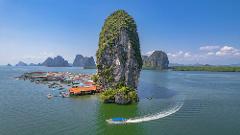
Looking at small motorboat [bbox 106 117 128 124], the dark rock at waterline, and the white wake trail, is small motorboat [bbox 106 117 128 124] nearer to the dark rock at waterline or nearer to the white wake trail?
the white wake trail

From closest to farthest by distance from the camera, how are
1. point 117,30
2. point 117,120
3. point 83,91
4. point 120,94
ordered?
point 117,120 < point 120,94 < point 117,30 < point 83,91

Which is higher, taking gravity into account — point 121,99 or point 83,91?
point 83,91

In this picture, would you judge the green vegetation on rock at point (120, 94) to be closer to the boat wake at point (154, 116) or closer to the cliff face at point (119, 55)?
the cliff face at point (119, 55)

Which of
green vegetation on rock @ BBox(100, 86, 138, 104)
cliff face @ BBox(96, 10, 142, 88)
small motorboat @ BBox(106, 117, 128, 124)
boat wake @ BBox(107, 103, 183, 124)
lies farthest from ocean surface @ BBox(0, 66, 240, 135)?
cliff face @ BBox(96, 10, 142, 88)

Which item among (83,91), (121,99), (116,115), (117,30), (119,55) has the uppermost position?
(117,30)

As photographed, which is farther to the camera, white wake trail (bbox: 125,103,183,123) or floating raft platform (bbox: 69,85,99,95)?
floating raft platform (bbox: 69,85,99,95)

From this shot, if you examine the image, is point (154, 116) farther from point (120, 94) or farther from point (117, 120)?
point (120, 94)

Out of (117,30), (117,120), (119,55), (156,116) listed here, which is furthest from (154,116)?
(117,30)

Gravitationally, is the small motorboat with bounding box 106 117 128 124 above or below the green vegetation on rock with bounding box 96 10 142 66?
below

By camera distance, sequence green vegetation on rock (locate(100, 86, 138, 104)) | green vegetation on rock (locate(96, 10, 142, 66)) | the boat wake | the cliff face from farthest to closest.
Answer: green vegetation on rock (locate(96, 10, 142, 66))
the cliff face
green vegetation on rock (locate(100, 86, 138, 104))
the boat wake
